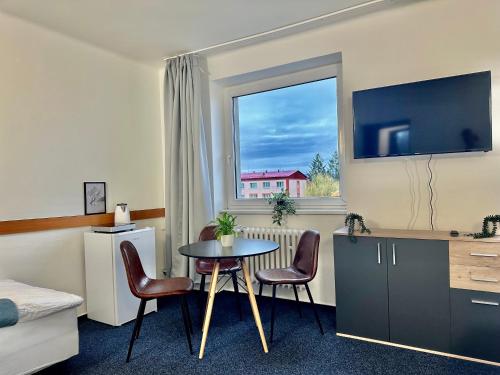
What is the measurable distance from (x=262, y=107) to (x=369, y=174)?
154 centimetres

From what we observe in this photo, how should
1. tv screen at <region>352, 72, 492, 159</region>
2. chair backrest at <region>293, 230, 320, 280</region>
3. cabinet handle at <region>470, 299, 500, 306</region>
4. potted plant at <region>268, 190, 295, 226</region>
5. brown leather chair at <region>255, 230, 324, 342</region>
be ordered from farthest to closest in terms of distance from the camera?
potted plant at <region>268, 190, 295, 226</region>, chair backrest at <region>293, 230, 320, 280</region>, brown leather chair at <region>255, 230, 324, 342</region>, tv screen at <region>352, 72, 492, 159</region>, cabinet handle at <region>470, 299, 500, 306</region>

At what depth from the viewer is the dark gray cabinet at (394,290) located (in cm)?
240

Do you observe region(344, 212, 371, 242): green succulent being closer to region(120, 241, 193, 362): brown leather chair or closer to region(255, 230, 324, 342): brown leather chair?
region(255, 230, 324, 342): brown leather chair

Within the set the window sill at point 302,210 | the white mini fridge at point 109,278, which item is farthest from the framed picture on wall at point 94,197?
the window sill at point 302,210

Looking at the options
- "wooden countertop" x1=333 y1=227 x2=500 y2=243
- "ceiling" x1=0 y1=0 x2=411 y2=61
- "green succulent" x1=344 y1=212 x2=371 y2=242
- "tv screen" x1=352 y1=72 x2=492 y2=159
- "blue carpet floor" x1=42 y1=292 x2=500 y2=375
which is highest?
"ceiling" x1=0 y1=0 x2=411 y2=61

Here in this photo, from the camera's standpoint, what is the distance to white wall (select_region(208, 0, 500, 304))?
2.59 metres

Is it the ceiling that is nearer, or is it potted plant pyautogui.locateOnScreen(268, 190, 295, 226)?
the ceiling

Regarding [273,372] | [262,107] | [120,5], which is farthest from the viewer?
[262,107]

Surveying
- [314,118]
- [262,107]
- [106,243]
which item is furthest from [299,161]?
[106,243]

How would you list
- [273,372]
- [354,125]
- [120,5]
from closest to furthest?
[273,372] < [120,5] < [354,125]

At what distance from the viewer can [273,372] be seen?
223 cm

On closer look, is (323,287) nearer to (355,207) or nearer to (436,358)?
(355,207)

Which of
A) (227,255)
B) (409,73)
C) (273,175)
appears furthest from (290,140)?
(227,255)

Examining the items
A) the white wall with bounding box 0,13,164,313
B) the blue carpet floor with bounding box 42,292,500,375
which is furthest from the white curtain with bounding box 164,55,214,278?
the blue carpet floor with bounding box 42,292,500,375
